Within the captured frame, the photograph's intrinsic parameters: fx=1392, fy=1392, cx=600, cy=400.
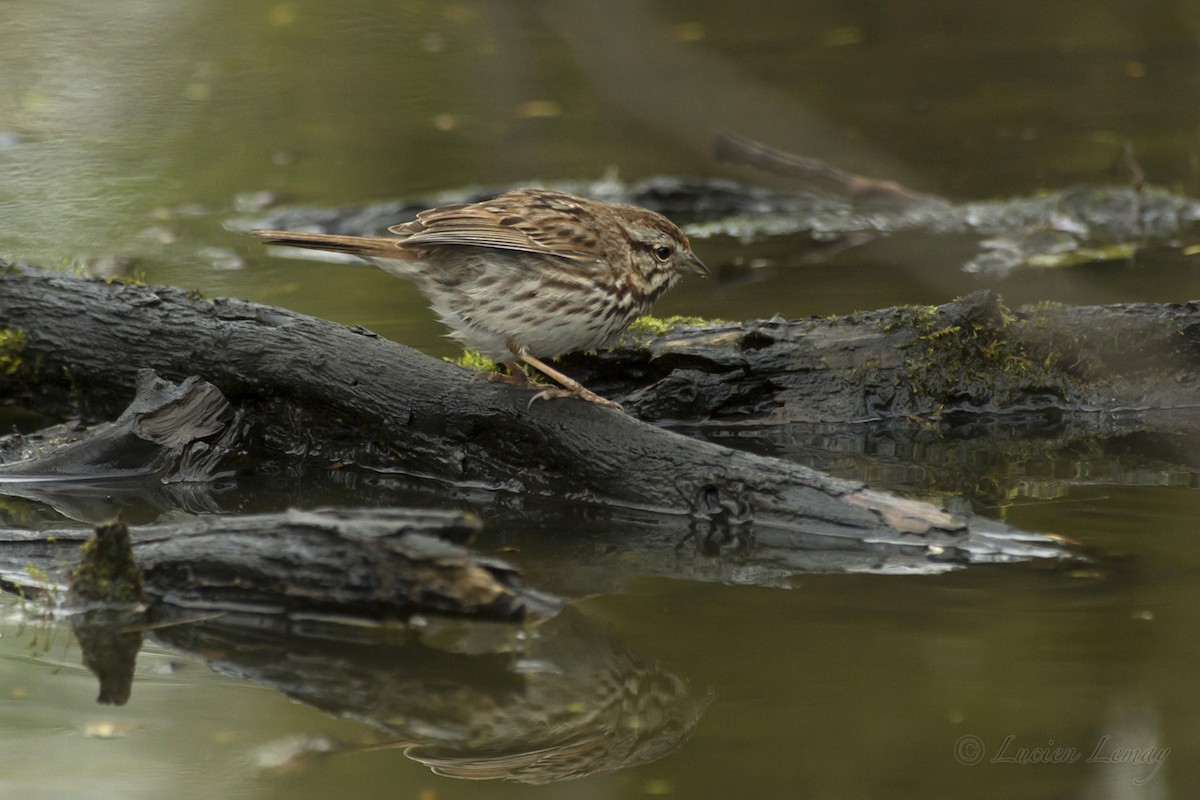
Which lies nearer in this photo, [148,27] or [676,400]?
[676,400]

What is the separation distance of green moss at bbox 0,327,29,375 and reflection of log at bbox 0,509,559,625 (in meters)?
2.20

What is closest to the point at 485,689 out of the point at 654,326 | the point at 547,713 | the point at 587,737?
the point at 547,713

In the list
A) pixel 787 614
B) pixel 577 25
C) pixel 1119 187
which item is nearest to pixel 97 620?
pixel 787 614

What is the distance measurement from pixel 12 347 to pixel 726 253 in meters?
6.25

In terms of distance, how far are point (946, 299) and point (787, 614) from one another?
498 cm

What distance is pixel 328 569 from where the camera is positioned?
5125 mm

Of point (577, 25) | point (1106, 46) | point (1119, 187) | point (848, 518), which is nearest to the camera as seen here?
point (577, 25)

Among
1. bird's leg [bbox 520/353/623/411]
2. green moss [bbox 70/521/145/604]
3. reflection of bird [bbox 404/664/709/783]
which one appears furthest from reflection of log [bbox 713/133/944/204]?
reflection of bird [bbox 404/664/709/783]

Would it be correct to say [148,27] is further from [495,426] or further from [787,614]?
[787,614]

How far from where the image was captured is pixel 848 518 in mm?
5953

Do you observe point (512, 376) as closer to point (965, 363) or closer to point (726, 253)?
point (965, 363)

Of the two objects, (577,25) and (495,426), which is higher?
(577,25)

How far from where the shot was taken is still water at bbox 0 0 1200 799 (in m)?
4.17

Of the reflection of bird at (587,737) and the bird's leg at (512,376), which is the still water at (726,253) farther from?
the bird's leg at (512,376)
